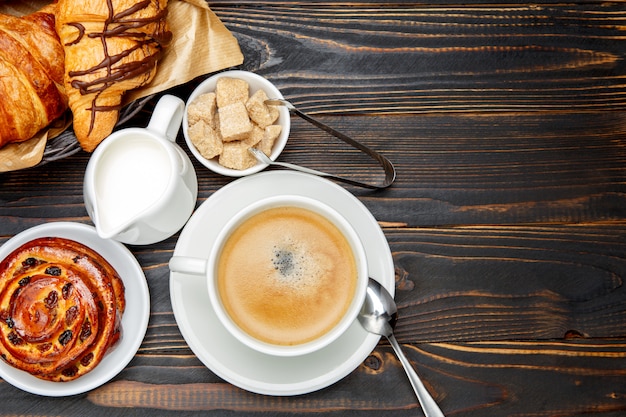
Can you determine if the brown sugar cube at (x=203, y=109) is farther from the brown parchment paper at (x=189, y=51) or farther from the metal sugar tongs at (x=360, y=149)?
the metal sugar tongs at (x=360, y=149)

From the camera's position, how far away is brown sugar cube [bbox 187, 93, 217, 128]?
4.29ft

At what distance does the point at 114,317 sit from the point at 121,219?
212 millimetres

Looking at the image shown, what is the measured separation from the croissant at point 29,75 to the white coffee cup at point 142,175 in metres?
0.17

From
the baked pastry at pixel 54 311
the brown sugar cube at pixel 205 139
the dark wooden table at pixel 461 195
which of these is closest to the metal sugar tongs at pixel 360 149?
the dark wooden table at pixel 461 195

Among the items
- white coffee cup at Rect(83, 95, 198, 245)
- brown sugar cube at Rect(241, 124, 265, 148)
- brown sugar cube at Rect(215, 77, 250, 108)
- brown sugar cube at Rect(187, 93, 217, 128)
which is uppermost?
brown sugar cube at Rect(215, 77, 250, 108)

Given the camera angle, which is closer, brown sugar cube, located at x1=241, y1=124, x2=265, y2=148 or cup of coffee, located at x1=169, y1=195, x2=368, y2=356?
cup of coffee, located at x1=169, y1=195, x2=368, y2=356

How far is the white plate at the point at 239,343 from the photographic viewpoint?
125cm

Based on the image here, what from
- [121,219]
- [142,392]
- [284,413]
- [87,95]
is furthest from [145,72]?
[284,413]

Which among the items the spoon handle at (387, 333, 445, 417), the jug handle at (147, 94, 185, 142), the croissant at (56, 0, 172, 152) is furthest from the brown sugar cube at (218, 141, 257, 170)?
the spoon handle at (387, 333, 445, 417)

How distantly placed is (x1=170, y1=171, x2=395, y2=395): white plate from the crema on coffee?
9cm

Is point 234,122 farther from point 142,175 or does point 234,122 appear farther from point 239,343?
point 239,343

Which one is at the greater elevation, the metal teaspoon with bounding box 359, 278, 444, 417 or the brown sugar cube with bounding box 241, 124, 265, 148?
the brown sugar cube with bounding box 241, 124, 265, 148

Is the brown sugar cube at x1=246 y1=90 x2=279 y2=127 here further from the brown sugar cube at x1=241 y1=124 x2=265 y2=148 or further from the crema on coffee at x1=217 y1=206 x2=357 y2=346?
the crema on coffee at x1=217 y1=206 x2=357 y2=346

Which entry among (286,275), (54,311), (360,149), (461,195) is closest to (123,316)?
(54,311)
